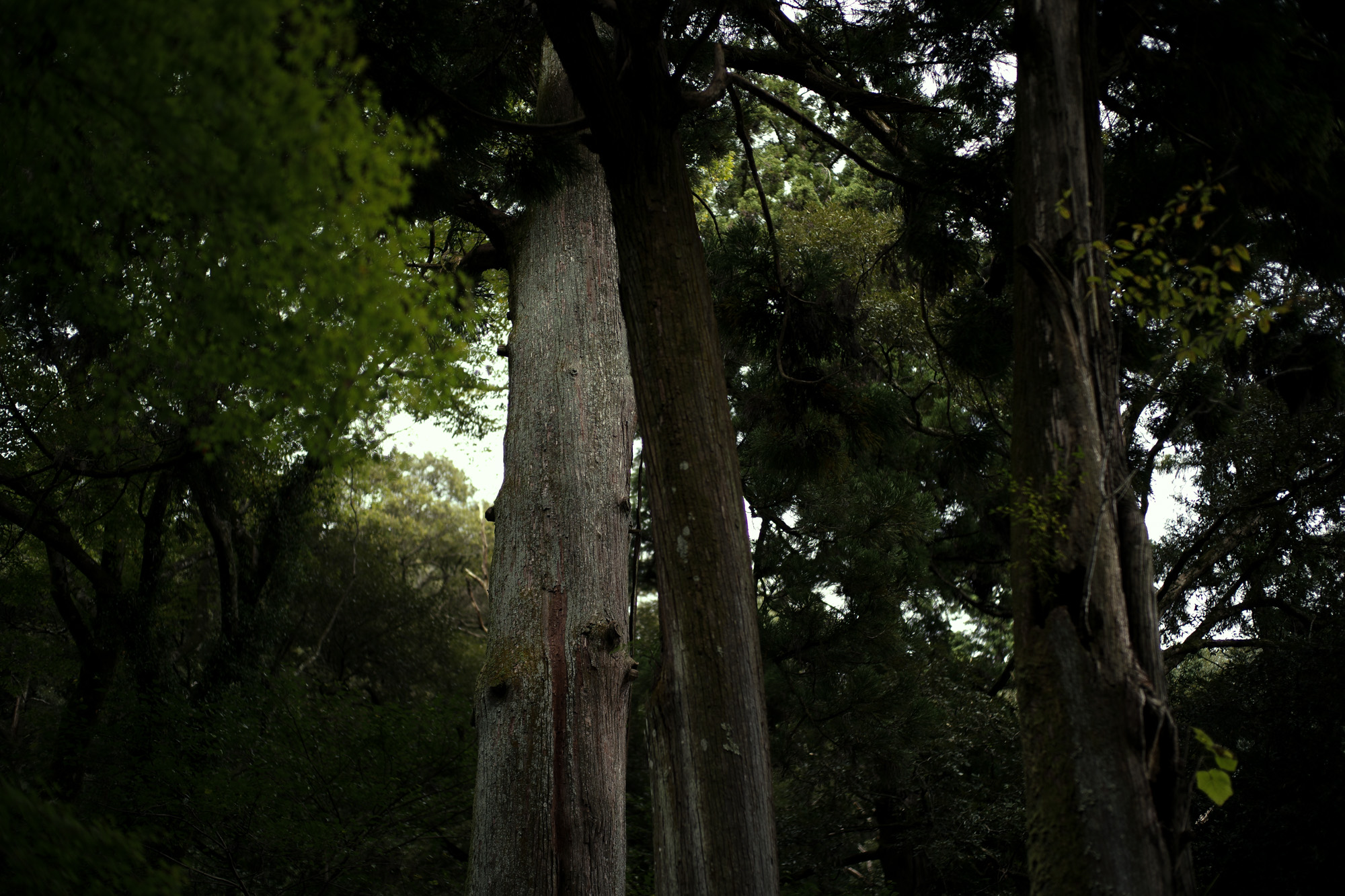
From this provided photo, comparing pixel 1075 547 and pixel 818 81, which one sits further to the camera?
pixel 818 81

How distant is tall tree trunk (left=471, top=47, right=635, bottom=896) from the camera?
3496 mm

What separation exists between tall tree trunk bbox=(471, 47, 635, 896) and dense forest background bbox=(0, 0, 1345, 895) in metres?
0.45

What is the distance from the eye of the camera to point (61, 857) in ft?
6.13

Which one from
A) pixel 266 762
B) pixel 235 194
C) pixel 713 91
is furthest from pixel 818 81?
pixel 266 762

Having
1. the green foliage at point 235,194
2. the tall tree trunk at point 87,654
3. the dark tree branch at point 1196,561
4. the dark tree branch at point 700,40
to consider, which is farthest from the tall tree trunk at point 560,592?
the tall tree trunk at point 87,654

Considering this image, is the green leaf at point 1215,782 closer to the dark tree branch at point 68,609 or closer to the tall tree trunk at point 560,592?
the tall tree trunk at point 560,592

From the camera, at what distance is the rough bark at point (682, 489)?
2535 mm

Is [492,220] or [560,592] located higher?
[492,220]

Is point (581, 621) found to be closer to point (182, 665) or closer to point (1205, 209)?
point (1205, 209)

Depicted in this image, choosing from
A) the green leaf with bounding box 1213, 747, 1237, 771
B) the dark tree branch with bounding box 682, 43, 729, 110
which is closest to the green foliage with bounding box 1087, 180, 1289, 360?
the green leaf with bounding box 1213, 747, 1237, 771

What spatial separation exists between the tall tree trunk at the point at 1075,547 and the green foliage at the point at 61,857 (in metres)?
2.19

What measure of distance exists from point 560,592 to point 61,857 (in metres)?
2.20

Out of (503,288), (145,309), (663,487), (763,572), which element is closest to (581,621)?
(663,487)

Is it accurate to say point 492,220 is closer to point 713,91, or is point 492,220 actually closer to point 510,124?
point 510,124
